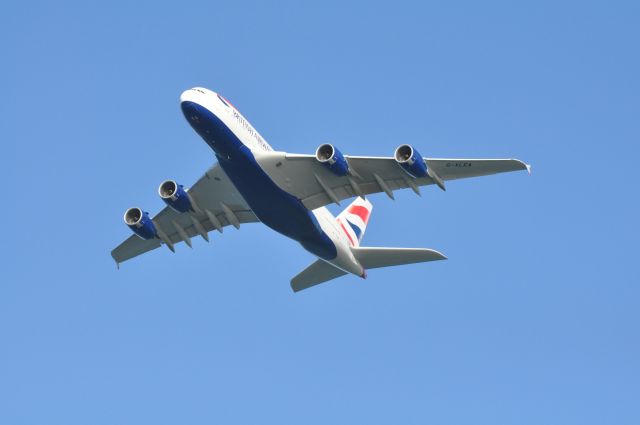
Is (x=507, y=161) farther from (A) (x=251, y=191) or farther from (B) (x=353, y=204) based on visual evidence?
(B) (x=353, y=204)

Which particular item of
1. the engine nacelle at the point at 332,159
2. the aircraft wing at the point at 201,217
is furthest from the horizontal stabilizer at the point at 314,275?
the engine nacelle at the point at 332,159

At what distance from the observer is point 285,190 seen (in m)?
49.9

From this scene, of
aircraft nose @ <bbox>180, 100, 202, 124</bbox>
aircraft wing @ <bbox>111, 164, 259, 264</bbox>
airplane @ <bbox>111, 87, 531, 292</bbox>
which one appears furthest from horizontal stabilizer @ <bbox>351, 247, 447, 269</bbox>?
aircraft nose @ <bbox>180, 100, 202, 124</bbox>

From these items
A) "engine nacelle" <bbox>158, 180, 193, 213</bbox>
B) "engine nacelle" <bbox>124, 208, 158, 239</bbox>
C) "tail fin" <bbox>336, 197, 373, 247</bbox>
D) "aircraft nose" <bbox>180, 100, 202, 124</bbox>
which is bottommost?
"engine nacelle" <bbox>124, 208, 158, 239</bbox>

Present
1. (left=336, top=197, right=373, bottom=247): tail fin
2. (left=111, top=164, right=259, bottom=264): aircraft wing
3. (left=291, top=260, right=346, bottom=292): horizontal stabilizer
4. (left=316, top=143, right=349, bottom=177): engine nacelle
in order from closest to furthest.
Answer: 1. (left=316, top=143, right=349, bottom=177): engine nacelle
2. (left=111, top=164, right=259, bottom=264): aircraft wing
3. (left=291, top=260, right=346, bottom=292): horizontal stabilizer
4. (left=336, top=197, right=373, bottom=247): tail fin

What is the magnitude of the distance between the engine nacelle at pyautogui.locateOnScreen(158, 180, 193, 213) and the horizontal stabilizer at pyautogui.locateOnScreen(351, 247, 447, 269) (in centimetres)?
875

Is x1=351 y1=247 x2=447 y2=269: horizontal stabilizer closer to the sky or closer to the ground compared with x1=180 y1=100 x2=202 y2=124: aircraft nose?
closer to the ground

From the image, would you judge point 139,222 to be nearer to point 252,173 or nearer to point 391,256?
point 252,173

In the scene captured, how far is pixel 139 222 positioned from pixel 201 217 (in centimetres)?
349

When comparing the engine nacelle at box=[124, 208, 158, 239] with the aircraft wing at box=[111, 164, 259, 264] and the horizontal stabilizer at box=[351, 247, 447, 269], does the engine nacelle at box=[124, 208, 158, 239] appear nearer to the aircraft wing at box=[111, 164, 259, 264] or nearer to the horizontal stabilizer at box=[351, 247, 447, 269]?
the aircraft wing at box=[111, 164, 259, 264]

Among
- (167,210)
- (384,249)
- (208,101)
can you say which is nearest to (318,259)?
(384,249)

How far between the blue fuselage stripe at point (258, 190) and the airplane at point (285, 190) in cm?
5

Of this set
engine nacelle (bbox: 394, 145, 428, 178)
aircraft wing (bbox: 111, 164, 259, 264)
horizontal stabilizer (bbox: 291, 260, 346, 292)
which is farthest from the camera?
horizontal stabilizer (bbox: 291, 260, 346, 292)

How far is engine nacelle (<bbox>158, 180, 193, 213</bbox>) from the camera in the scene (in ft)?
171
